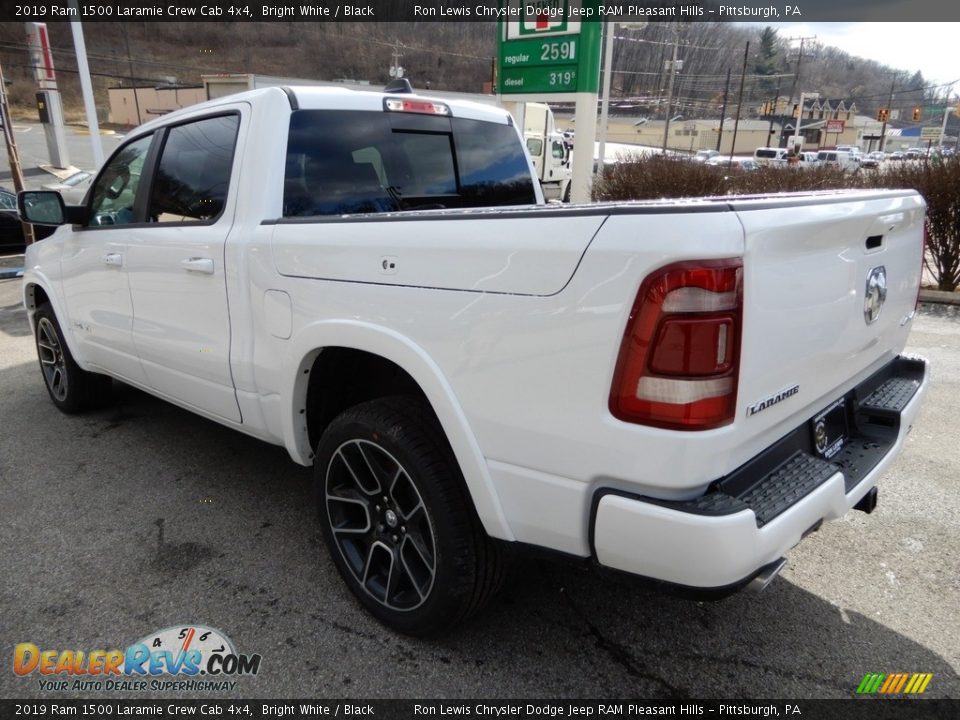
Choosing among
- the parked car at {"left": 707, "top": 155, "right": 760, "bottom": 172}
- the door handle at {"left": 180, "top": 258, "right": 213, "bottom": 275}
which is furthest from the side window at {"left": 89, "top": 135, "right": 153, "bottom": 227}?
the parked car at {"left": 707, "top": 155, "right": 760, "bottom": 172}

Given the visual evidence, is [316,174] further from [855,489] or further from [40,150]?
[40,150]

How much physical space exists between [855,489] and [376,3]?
324ft

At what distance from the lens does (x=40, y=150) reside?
1480 inches

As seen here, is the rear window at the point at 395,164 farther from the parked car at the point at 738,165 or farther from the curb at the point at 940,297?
the parked car at the point at 738,165

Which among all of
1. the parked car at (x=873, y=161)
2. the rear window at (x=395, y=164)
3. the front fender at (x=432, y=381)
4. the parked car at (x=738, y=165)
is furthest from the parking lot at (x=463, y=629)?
the parked car at (x=738, y=165)

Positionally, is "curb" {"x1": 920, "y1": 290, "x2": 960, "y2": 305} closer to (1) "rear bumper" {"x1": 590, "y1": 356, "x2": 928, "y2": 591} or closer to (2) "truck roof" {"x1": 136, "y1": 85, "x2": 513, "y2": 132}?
(2) "truck roof" {"x1": 136, "y1": 85, "x2": 513, "y2": 132}

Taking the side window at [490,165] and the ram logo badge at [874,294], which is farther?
the side window at [490,165]

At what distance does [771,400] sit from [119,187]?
12.0 feet

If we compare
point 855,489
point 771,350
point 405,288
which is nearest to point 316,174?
point 405,288

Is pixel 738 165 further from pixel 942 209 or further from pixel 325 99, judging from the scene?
pixel 325 99

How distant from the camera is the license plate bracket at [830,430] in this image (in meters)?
2.10

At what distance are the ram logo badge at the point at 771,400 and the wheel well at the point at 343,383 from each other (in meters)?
1.30

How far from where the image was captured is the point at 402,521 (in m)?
2.33

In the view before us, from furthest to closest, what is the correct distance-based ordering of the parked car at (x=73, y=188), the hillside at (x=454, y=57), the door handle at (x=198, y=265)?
the hillside at (x=454, y=57), the parked car at (x=73, y=188), the door handle at (x=198, y=265)
